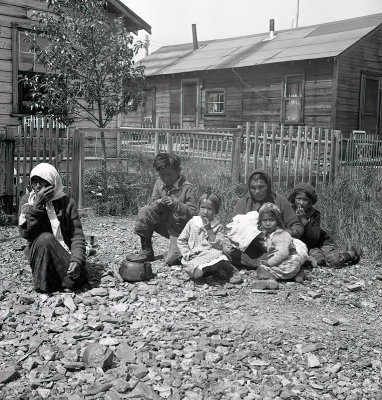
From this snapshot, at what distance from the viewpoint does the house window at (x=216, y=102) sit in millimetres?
20078

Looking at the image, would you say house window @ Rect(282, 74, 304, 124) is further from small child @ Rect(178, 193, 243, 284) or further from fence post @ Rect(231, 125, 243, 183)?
small child @ Rect(178, 193, 243, 284)

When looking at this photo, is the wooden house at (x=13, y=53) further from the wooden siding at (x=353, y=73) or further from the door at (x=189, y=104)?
the door at (x=189, y=104)

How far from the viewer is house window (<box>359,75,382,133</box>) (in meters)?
17.3

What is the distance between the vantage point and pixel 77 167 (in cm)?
847

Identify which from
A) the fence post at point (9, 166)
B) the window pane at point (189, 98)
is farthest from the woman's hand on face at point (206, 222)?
the window pane at point (189, 98)

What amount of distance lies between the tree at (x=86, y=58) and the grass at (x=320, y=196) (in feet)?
3.93

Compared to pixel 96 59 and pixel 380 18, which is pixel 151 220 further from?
pixel 380 18

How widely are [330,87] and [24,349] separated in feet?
47.8

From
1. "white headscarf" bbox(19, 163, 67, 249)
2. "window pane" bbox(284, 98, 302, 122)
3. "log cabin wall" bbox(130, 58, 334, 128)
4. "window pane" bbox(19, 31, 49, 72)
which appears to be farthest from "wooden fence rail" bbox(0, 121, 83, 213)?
"window pane" bbox(284, 98, 302, 122)

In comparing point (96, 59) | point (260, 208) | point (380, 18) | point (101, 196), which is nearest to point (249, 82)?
point (380, 18)

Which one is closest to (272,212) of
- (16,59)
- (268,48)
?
(16,59)

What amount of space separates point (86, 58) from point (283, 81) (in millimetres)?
9591

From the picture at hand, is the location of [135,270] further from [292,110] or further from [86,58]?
[292,110]

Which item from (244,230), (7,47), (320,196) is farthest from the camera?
(7,47)
